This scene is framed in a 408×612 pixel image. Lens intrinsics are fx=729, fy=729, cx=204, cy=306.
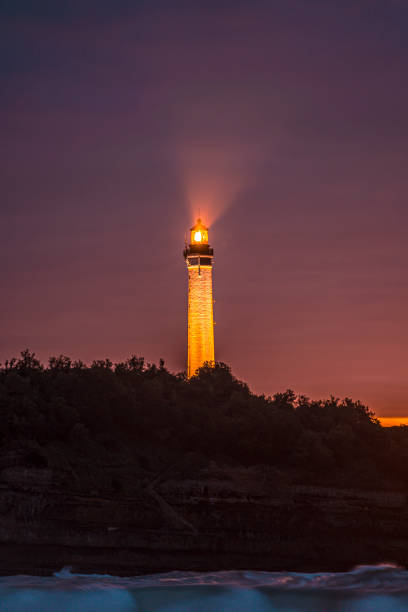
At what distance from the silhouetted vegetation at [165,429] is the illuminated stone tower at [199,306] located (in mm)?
32285

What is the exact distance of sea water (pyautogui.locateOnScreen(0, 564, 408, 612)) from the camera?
14.6 m

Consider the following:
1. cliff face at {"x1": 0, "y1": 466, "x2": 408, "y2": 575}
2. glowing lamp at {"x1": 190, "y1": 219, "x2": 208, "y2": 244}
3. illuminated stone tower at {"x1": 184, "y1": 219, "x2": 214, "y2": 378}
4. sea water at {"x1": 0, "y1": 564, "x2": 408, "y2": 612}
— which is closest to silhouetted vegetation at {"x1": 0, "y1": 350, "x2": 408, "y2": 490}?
cliff face at {"x1": 0, "y1": 466, "x2": 408, "y2": 575}

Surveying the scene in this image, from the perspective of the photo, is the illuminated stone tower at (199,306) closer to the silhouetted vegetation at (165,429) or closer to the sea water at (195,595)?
the silhouetted vegetation at (165,429)

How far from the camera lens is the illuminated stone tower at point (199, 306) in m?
80.0

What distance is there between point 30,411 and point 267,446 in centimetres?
1356

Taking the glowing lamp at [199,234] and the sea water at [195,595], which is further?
the glowing lamp at [199,234]

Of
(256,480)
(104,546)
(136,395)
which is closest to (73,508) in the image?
(104,546)

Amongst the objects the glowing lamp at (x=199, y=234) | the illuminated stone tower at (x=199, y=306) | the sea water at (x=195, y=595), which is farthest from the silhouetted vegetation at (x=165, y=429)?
the glowing lamp at (x=199, y=234)

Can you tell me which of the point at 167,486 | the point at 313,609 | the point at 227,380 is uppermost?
the point at 227,380

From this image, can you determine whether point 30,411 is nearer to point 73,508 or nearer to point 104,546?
point 73,508

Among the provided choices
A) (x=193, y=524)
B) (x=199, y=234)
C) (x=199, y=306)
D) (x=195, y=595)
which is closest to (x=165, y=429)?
(x=193, y=524)

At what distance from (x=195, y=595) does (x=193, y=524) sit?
14.0m

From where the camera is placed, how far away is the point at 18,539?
25250mm

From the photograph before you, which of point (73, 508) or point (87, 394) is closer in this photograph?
point (73, 508)
